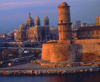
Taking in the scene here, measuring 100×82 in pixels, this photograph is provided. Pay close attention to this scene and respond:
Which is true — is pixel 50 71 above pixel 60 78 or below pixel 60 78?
above

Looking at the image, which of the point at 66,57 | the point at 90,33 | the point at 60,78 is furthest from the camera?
the point at 90,33

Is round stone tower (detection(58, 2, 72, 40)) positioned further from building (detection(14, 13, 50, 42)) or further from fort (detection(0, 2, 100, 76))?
building (detection(14, 13, 50, 42))

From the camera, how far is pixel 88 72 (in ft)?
116

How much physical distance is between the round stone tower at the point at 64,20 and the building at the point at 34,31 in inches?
1949

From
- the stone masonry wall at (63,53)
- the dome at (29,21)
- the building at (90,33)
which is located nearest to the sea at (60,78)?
the stone masonry wall at (63,53)

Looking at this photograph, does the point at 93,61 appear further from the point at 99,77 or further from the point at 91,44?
the point at 99,77

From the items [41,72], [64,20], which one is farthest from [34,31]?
[41,72]

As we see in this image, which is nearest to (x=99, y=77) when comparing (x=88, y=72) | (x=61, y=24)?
(x=88, y=72)

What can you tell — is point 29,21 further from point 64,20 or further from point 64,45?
point 64,45

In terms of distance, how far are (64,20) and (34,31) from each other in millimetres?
52215

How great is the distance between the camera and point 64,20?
139 feet

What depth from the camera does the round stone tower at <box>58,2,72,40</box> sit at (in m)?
42.3

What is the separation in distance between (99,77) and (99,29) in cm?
1511

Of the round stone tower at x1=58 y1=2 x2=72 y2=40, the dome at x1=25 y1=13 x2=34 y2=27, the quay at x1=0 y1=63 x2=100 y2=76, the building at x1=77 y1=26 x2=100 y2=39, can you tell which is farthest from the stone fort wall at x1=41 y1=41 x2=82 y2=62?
the dome at x1=25 y1=13 x2=34 y2=27
